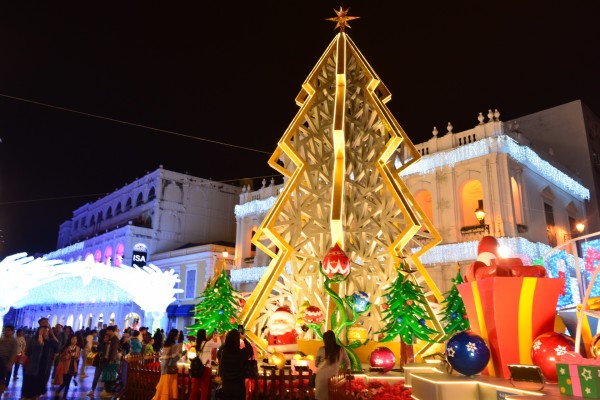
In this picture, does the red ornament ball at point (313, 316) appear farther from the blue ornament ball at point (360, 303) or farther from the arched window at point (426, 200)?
the arched window at point (426, 200)

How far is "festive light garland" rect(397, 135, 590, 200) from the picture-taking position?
79.3 feet

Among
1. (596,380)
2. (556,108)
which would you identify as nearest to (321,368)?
(596,380)

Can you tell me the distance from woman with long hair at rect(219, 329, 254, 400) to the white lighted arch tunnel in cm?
2120

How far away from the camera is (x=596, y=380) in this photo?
466 cm

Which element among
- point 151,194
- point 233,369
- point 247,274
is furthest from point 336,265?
point 151,194

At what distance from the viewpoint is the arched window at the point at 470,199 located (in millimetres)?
26812

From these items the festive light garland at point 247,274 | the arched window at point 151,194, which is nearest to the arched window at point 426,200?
the festive light garland at point 247,274

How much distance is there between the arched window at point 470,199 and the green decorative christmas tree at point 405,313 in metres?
16.9

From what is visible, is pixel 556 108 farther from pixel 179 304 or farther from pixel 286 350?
pixel 179 304

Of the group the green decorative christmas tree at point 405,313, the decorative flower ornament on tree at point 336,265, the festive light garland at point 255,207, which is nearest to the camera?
the decorative flower ornament on tree at point 336,265

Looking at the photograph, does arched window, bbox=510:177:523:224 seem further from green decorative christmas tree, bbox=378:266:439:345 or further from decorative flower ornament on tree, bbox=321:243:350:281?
decorative flower ornament on tree, bbox=321:243:350:281

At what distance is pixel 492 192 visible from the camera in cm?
2406

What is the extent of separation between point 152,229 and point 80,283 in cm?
831

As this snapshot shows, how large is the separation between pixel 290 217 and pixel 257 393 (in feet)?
19.0
